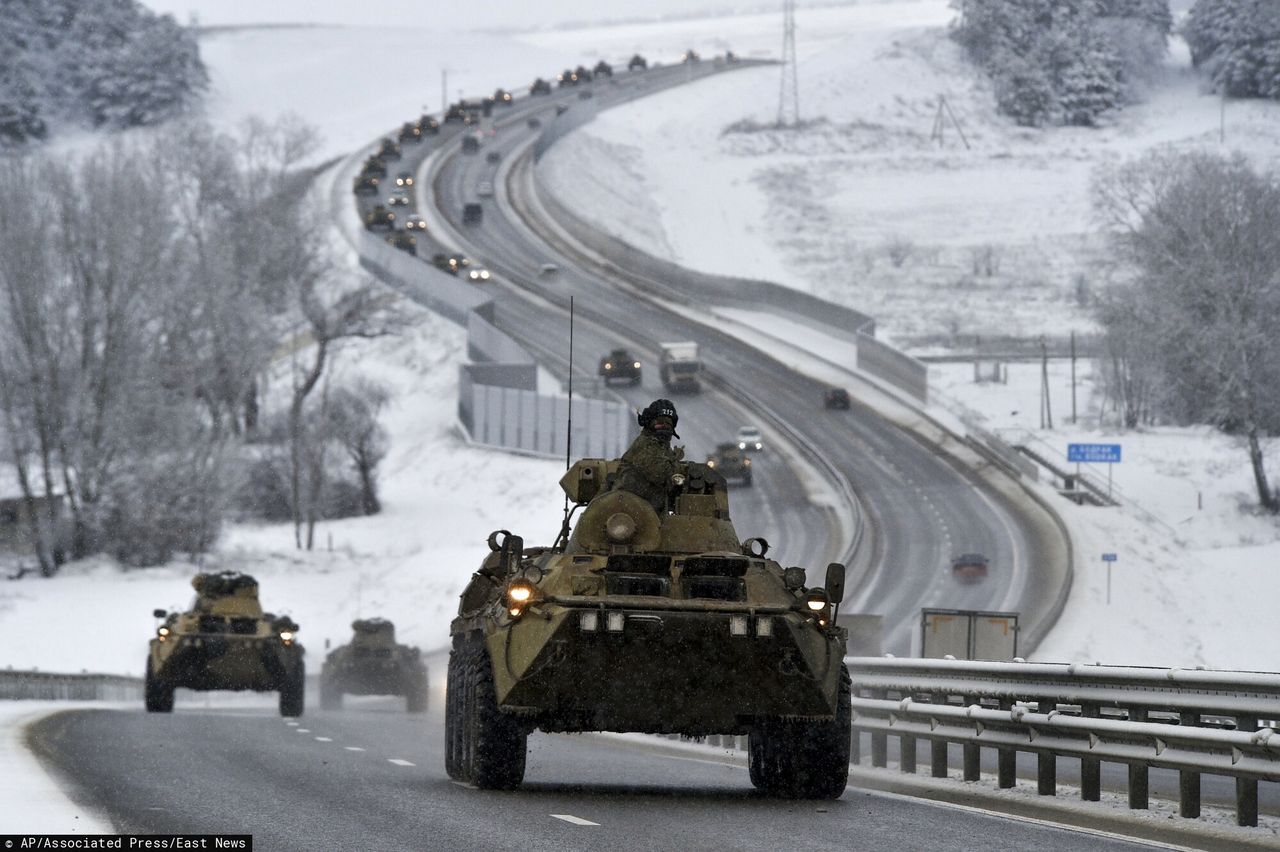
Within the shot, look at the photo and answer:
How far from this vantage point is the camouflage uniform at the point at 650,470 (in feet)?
51.6

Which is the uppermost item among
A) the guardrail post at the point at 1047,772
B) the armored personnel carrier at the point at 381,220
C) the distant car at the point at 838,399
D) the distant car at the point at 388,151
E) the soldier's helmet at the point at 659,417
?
the distant car at the point at 388,151

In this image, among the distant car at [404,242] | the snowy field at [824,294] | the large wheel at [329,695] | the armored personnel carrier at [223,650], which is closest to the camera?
the armored personnel carrier at [223,650]

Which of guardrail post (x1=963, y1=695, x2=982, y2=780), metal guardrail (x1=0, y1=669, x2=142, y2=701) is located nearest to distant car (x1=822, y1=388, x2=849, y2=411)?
metal guardrail (x1=0, y1=669, x2=142, y2=701)

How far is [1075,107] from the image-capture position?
6447 inches

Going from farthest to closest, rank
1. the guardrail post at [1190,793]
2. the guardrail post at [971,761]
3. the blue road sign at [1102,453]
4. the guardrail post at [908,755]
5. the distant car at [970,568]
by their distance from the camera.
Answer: the blue road sign at [1102,453] → the distant car at [970,568] → the guardrail post at [908,755] → the guardrail post at [971,761] → the guardrail post at [1190,793]

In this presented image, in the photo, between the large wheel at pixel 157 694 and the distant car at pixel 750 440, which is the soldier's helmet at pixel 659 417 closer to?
the large wheel at pixel 157 694

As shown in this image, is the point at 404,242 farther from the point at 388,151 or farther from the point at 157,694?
the point at 157,694

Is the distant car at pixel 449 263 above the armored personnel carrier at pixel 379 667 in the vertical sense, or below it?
above

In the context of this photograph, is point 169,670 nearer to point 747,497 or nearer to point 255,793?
point 255,793

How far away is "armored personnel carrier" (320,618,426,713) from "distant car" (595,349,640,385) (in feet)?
143

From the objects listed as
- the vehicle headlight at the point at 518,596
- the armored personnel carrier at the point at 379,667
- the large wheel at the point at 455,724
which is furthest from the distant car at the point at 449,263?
the vehicle headlight at the point at 518,596

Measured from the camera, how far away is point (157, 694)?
30.6m

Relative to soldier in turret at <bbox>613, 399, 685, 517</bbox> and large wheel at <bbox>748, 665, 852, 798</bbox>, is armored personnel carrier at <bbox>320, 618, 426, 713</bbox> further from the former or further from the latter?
large wheel at <bbox>748, 665, 852, 798</bbox>

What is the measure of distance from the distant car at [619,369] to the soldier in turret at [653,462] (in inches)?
2563
